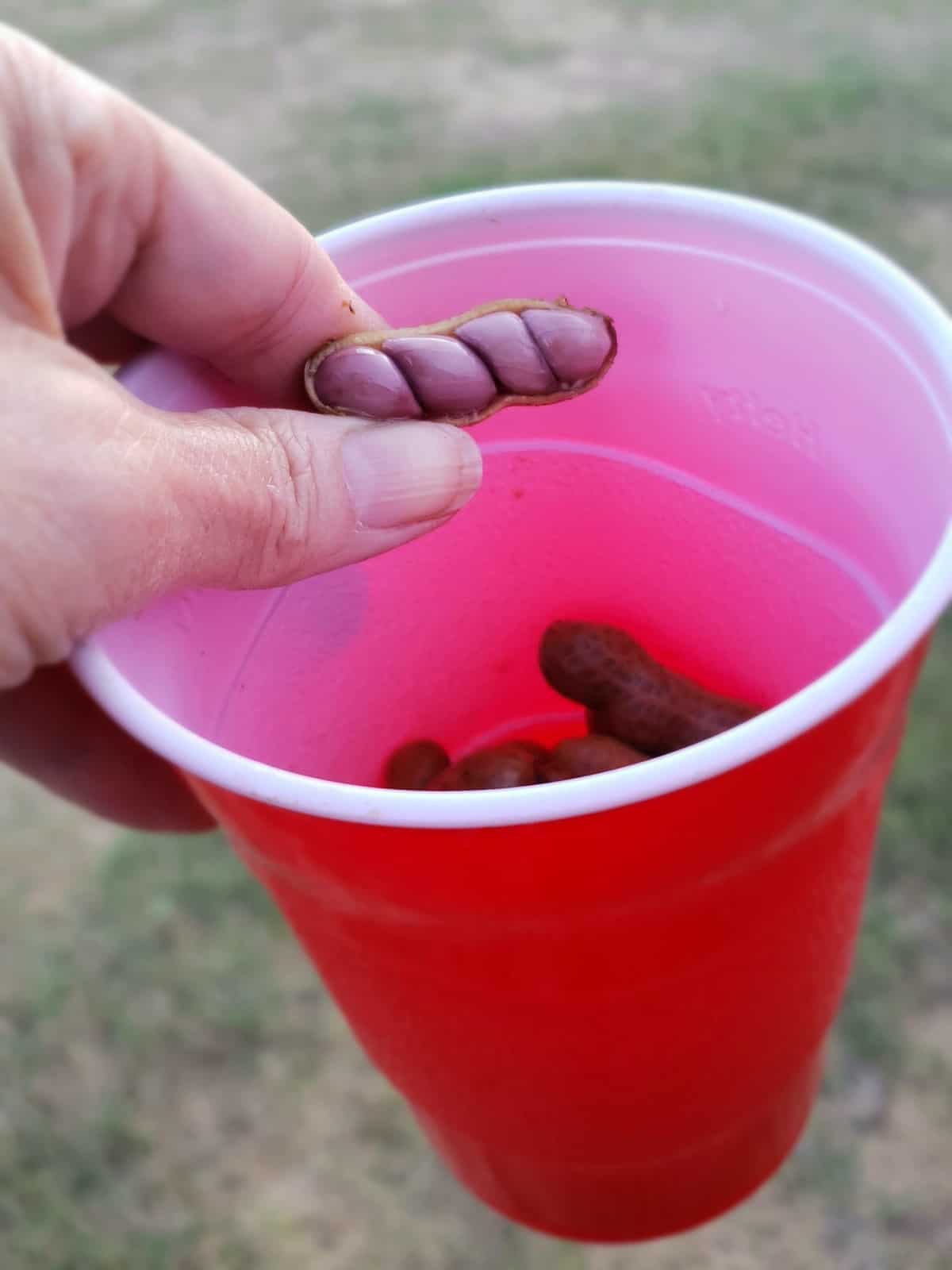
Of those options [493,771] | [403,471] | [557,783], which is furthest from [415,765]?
[557,783]

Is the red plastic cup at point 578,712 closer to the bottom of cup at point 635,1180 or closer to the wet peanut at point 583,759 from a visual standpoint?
the bottom of cup at point 635,1180

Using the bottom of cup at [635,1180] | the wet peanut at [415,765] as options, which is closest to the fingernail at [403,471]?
the wet peanut at [415,765]

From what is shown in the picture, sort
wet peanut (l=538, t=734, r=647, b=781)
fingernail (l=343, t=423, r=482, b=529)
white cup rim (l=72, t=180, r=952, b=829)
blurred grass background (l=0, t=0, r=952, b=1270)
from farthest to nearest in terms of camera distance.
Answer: blurred grass background (l=0, t=0, r=952, b=1270)
wet peanut (l=538, t=734, r=647, b=781)
fingernail (l=343, t=423, r=482, b=529)
white cup rim (l=72, t=180, r=952, b=829)

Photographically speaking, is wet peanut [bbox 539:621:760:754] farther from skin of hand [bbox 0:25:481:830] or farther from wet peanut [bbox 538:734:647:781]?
skin of hand [bbox 0:25:481:830]

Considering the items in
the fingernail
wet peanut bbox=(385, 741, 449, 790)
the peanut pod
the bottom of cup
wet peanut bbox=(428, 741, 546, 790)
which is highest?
the peanut pod

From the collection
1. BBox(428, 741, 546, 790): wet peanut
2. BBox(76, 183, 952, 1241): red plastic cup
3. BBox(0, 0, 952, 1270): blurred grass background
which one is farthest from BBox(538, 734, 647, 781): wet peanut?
BBox(0, 0, 952, 1270): blurred grass background

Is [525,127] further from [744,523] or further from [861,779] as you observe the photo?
[861,779]
